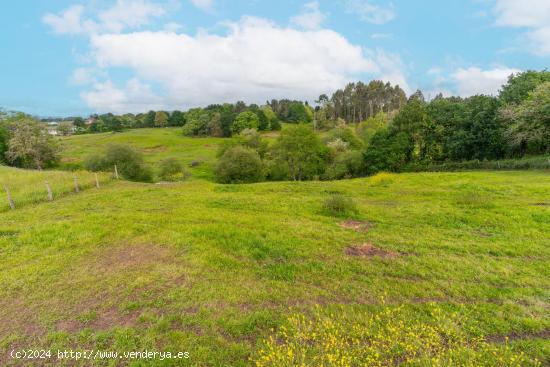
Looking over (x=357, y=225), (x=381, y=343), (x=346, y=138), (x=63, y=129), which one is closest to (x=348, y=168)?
(x=346, y=138)

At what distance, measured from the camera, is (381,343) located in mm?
4434

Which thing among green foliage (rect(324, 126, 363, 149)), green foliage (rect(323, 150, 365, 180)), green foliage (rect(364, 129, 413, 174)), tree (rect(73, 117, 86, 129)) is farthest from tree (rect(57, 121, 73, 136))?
green foliage (rect(364, 129, 413, 174))

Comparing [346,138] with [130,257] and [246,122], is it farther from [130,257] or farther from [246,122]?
[130,257]

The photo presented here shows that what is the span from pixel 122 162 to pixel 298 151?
24.1m

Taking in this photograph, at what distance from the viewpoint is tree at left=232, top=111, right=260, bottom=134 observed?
85.4 meters

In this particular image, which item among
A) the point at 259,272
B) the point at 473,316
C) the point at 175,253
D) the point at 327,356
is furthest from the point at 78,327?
the point at 473,316

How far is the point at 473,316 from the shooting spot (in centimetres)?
504

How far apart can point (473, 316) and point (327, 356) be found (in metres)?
3.29

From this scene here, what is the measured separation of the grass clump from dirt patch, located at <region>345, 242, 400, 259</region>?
8.19 feet

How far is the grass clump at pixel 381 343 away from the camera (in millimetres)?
4062

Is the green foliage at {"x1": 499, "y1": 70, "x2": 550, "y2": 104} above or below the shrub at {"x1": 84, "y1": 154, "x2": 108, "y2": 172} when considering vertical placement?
above

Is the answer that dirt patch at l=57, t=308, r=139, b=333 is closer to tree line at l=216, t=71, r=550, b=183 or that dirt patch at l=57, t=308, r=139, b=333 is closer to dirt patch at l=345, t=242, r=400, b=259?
dirt patch at l=345, t=242, r=400, b=259

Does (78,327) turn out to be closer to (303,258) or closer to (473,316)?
(303,258)

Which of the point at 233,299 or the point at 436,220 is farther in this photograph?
the point at 436,220
